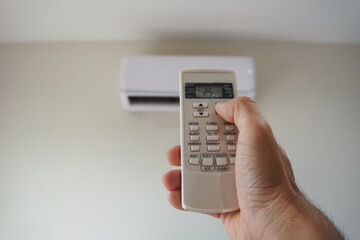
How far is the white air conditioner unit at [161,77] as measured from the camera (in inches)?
31.8

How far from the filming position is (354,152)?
92 centimetres

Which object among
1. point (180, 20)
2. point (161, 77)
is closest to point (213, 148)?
point (161, 77)

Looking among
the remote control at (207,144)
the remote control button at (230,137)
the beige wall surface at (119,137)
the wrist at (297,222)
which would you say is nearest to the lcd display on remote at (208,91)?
the remote control at (207,144)

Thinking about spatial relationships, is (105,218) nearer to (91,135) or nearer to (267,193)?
(91,135)

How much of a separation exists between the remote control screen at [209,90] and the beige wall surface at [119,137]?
405 mm

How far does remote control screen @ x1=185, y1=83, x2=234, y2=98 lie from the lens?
0.52m

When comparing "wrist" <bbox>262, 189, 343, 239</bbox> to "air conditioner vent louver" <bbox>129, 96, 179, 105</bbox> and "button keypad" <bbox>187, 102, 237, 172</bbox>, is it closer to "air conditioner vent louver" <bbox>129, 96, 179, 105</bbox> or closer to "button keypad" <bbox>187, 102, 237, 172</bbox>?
"button keypad" <bbox>187, 102, 237, 172</bbox>

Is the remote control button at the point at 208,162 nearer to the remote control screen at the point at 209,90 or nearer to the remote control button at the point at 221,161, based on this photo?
the remote control button at the point at 221,161

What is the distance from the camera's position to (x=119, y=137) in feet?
2.93

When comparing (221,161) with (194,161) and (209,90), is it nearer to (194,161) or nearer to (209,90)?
(194,161)

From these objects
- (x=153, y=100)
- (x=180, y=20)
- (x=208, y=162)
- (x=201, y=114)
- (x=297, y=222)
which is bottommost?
(x=297, y=222)

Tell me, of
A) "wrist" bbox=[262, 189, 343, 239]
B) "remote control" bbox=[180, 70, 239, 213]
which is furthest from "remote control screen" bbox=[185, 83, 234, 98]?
"wrist" bbox=[262, 189, 343, 239]

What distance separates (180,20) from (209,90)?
1.57ft

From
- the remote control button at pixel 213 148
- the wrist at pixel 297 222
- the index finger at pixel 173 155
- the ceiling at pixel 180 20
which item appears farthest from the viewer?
the ceiling at pixel 180 20
